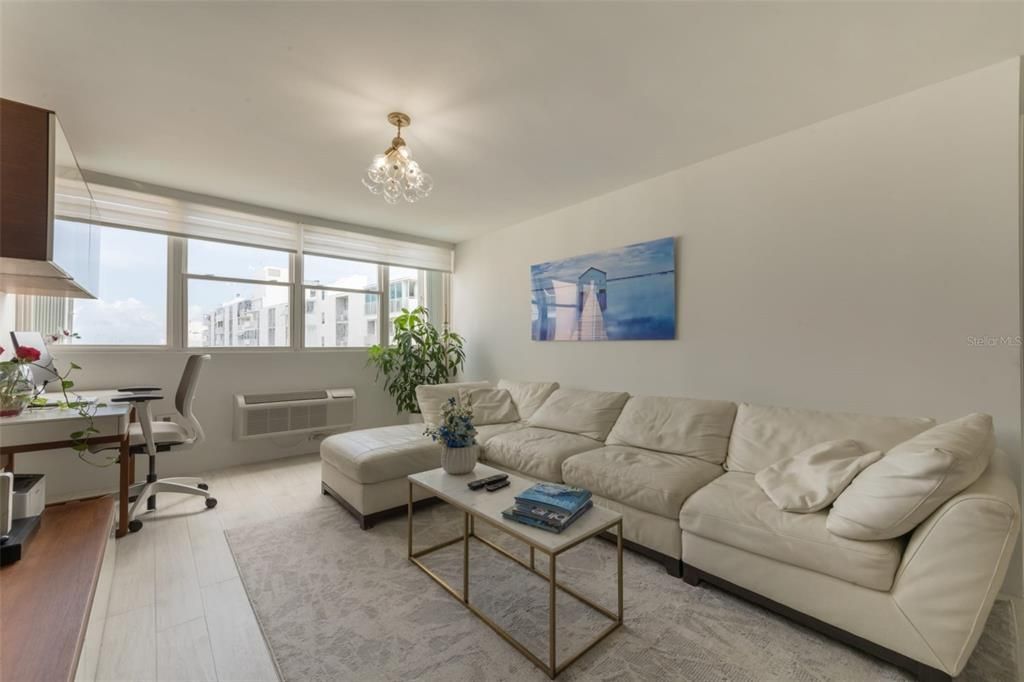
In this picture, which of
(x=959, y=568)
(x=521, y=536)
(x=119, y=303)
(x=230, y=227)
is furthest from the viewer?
(x=230, y=227)

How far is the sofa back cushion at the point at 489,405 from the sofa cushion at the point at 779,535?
74.7 inches

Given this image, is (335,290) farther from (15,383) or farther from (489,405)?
(15,383)

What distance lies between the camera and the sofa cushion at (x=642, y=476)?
2043 mm

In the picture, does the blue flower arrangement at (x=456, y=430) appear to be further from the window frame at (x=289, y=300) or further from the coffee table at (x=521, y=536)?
the window frame at (x=289, y=300)

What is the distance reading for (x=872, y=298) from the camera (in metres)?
2.19

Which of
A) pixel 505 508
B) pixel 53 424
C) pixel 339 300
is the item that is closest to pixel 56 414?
pixel 53 424

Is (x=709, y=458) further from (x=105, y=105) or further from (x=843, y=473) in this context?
(x=105, y=105)

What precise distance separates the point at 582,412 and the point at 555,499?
155cm

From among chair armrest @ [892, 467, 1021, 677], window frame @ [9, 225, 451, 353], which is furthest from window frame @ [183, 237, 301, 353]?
chair armrest @ [892, 467, 1021, 677]

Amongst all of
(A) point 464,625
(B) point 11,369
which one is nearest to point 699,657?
(A) point 464,625

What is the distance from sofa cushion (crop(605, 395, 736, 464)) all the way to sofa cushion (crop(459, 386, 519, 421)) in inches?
40.7

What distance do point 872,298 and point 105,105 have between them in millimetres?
4257

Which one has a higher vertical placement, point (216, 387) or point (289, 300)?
point (289, 300)

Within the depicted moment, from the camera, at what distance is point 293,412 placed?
388 centimetres
